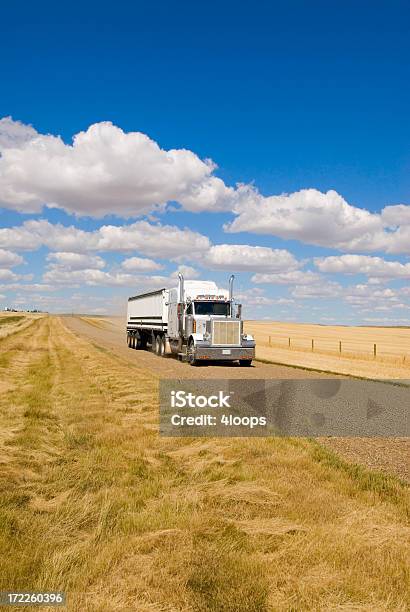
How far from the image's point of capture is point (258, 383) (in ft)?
54.2

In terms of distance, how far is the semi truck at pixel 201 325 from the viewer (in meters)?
23.0

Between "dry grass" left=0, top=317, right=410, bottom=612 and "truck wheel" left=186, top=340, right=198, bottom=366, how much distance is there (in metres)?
13.6

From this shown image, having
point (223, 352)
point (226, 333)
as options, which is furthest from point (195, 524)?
point (226, 333)

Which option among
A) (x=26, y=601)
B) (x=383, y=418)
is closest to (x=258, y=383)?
(x=383, y=418)

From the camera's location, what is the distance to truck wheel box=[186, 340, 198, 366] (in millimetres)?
22922

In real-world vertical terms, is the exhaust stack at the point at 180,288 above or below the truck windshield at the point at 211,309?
above

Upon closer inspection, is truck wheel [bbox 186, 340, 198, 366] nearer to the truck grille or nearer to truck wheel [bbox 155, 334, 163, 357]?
the truck grille

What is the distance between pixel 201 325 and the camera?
23.9 m

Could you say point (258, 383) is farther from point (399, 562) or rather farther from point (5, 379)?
point (399, 562)

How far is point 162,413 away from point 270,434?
2584mm

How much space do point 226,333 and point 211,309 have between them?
1.67 m

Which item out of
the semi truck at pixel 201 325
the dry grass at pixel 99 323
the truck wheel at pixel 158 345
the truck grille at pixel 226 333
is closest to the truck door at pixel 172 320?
the semi truck at pixel 201 325
